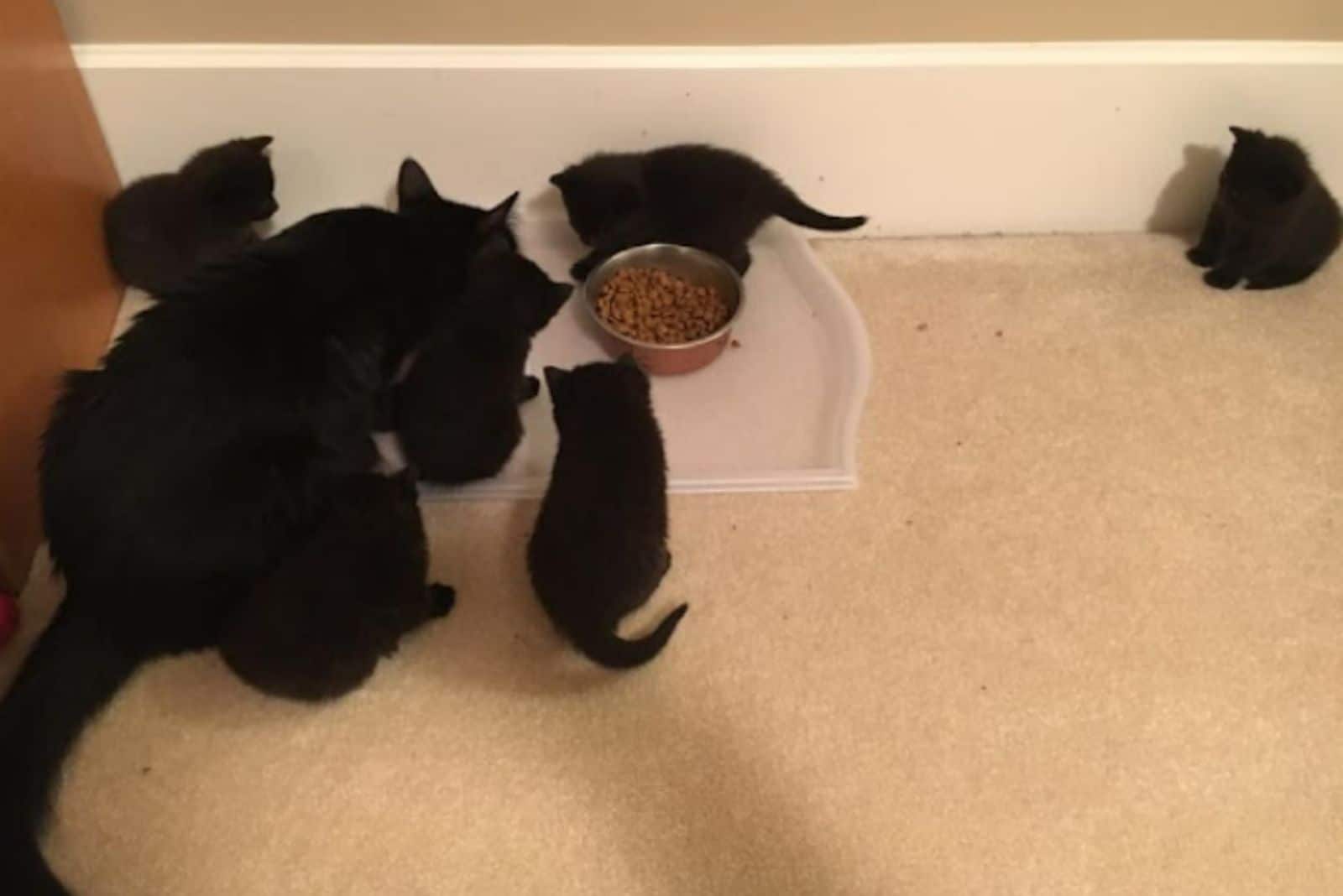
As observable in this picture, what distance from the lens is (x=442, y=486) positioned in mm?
1523

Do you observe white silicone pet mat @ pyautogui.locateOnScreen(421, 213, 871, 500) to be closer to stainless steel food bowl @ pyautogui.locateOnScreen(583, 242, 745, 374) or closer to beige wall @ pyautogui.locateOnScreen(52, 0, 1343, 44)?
stainless steel food bowl @ pyautogui.locateOnScreen(583, 242, 745, 374)

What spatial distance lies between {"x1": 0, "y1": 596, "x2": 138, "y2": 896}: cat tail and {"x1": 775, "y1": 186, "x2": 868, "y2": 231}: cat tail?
3.49 feet

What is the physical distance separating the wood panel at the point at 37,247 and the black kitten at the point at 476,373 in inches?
17.6

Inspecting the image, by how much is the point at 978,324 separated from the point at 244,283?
1070 mm

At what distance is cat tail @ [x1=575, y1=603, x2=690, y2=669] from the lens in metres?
1.26

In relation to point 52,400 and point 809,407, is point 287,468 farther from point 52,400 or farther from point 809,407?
point 809,407

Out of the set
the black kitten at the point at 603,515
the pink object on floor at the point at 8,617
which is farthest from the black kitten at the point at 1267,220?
the pink object on floor at the point at 8,617

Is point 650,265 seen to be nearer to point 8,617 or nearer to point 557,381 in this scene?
point 557,381

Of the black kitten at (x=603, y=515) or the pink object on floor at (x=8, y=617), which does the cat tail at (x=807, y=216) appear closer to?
the black kitten at (x=603, y=515)

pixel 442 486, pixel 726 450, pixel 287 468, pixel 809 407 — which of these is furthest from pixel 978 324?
pixel 287 468

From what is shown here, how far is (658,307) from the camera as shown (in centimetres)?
169

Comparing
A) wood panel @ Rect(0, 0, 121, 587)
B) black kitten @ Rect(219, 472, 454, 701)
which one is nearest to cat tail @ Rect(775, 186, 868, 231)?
black kitten @ Rect(219, 472, 454, 701)

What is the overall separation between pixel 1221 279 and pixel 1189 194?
0.16 meters

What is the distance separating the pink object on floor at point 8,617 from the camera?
134cm
